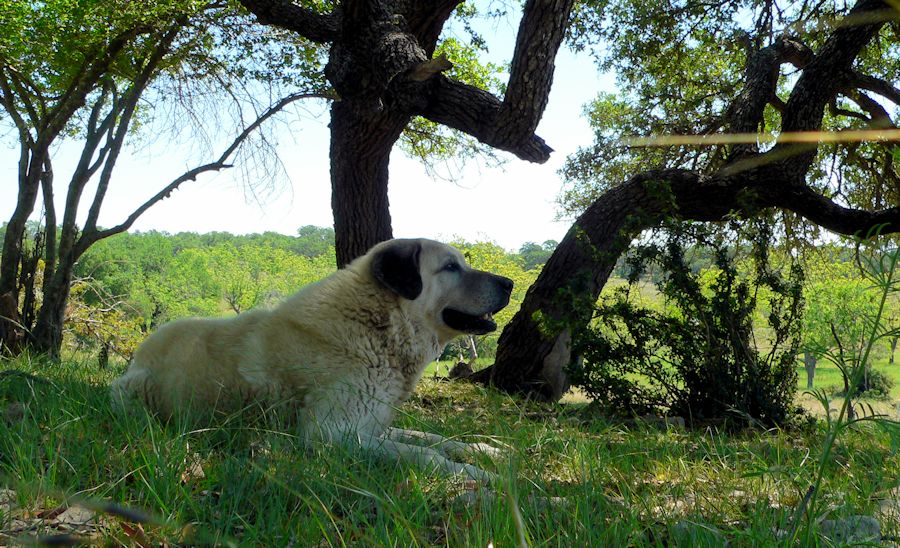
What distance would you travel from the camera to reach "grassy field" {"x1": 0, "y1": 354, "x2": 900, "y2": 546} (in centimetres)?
216

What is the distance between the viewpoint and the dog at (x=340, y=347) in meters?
3.93

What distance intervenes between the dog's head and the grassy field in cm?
107

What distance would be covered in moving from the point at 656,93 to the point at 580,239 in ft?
23.6

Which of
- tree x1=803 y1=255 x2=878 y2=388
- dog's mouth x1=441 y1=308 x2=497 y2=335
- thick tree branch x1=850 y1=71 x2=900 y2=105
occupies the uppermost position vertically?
thick tree branch x1=850 y1=71 x2=900 y2=105

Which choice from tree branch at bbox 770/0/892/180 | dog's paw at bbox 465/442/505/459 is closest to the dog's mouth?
dog's paw at bbox 465/442/505/459

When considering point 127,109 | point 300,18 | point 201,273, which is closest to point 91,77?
point 127,109

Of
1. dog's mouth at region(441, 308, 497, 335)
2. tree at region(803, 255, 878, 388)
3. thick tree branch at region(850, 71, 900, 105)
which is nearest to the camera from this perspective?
tree at region(803, 255, 878, 388)

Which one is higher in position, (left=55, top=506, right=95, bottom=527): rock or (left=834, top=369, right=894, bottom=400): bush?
(left=834, top=369, right=894, bottom=400): bush

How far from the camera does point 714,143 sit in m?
12.1

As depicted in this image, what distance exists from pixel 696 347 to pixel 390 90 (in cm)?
417

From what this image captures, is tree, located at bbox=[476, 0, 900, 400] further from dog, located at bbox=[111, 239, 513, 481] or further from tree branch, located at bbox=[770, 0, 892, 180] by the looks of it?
dog, located at bbox=[111, 239, 513, 481]

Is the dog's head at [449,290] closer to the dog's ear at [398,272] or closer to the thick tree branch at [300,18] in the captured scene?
the dog's ear at [398,272]

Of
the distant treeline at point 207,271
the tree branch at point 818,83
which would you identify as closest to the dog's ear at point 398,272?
the tree branch at point 818,83

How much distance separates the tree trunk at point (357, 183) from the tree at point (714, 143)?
6.89 ft
